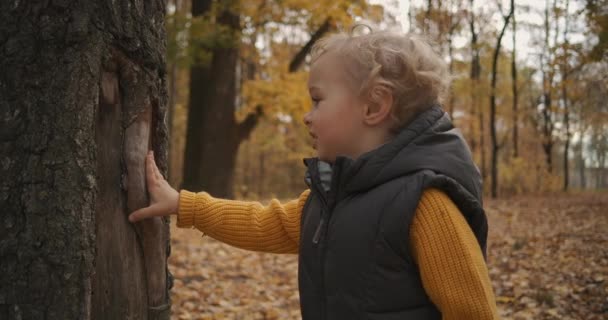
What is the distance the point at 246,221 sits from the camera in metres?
2.15

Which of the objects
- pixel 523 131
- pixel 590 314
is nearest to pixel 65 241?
pixel 590 314

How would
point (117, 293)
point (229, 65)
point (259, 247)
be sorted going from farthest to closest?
point (229, 65)
point (259, 247)
point (117, 293)

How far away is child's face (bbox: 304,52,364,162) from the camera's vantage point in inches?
71.3

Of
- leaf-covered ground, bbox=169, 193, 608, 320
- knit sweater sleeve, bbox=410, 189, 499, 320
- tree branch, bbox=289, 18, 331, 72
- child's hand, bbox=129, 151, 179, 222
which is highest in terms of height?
tree branch, bbox=289, 18, 331, 72

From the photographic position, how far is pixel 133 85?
1.85 meters

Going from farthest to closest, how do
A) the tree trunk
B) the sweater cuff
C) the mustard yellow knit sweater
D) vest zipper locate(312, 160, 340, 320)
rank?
the tree trunk → the sweater cuff → vest zipper locate(312, 160, 340, 320) → the mustard yellow knit sweater

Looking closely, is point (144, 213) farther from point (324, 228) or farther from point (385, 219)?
point (385, 219)

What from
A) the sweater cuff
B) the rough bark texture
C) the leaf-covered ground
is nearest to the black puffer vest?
the sweater cuff

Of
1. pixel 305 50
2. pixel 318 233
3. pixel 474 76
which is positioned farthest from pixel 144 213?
pixel 474 76

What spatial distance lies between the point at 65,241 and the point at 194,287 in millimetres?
3579

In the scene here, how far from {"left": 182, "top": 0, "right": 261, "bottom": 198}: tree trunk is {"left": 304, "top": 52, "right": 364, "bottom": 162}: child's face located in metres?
8.13

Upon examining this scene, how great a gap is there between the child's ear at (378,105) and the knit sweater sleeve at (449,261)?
35 centimetres

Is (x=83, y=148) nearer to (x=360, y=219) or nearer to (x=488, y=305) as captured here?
(x=360, y=219)

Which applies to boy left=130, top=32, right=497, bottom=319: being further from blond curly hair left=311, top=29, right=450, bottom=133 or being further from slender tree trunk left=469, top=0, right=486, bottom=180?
slender tree trunk left=469, top=0, right=486, bottom=180
